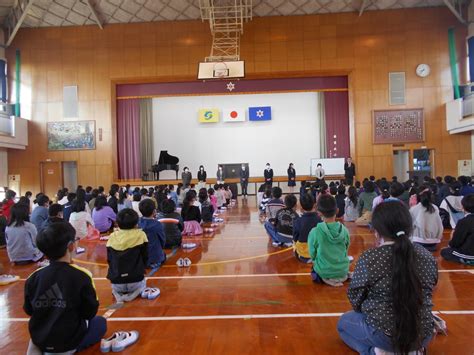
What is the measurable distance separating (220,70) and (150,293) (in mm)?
9082

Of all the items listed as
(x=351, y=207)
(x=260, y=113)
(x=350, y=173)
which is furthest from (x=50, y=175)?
(x=351, y=207)

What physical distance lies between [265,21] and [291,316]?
46.0 ft

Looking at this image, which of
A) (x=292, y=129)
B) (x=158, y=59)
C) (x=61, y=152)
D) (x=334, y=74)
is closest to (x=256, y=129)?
(x=292, y=129)

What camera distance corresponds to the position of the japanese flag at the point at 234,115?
52.6 ft

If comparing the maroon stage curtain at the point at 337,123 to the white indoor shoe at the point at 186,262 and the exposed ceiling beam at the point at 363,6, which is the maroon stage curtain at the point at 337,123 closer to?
the exposed ceiling beam at the point at 363,6

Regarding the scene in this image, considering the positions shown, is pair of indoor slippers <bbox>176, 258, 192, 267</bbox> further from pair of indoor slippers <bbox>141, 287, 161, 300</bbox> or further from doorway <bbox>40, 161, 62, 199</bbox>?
doorway <bbox>40, 161, 62, 199</bbox>

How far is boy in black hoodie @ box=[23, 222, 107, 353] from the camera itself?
191 cm

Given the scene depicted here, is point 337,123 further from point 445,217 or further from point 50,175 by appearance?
point 50,175

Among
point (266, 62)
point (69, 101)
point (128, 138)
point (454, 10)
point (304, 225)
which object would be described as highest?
point (454, 10)

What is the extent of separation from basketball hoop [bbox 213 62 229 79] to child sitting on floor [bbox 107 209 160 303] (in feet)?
28.0

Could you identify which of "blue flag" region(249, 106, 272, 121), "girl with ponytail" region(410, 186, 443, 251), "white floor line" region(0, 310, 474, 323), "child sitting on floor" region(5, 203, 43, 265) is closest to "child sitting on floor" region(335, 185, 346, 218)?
"girl with ponytail" region(410, 186, 443, 251)

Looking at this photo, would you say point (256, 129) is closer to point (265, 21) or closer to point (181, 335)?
point (265, 21)

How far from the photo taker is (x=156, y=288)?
3.38 m

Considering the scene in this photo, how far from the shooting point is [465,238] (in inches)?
156
